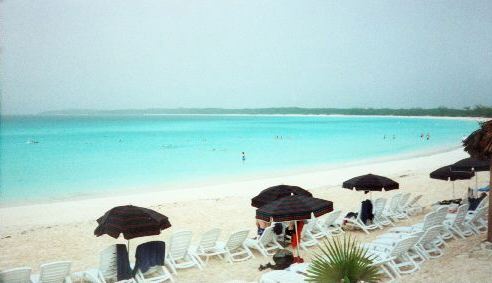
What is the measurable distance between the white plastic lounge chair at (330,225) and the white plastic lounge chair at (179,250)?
102 inches

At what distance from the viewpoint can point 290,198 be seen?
6758mm

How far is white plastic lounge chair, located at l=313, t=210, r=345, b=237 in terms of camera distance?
8.46 m

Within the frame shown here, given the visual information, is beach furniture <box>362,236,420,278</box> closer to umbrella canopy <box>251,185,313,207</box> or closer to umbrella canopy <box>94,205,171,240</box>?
umbrella canopy <box>251,185,313,207</box>

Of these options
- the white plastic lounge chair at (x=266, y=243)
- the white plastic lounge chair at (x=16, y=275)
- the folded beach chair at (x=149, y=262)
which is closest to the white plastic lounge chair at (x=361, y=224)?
the white plastic lounge chair at (x=266, y=243)

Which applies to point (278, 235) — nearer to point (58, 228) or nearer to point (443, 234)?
point (443, 234)

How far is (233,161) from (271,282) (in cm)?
2835

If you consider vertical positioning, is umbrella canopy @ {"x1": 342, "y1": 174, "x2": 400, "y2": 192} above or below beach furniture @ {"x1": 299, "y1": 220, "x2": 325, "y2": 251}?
above

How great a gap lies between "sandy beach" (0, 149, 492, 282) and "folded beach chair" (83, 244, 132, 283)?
32.8 inches

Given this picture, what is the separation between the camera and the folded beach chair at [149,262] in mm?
6215

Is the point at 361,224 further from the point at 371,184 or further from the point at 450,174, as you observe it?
the point at 450,174

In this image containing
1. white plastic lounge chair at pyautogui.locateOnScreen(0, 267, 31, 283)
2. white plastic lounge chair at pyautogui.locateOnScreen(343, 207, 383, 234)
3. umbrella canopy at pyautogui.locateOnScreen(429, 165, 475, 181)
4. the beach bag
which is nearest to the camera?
white plastic lounge chair at pyautogui.locateOnScreen(0, 267, 31, 283)

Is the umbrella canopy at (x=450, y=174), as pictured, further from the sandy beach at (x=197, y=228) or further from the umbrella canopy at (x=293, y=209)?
the umbrella canopy at (x=293, y=209)

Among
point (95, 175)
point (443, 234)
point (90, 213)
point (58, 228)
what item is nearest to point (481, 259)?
point (443, 234)

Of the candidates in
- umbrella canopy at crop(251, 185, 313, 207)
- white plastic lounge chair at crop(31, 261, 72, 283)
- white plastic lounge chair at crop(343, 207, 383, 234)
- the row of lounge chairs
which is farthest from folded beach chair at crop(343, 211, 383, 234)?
white plastic lounge chair at crop(31, 261, 72, 283)
